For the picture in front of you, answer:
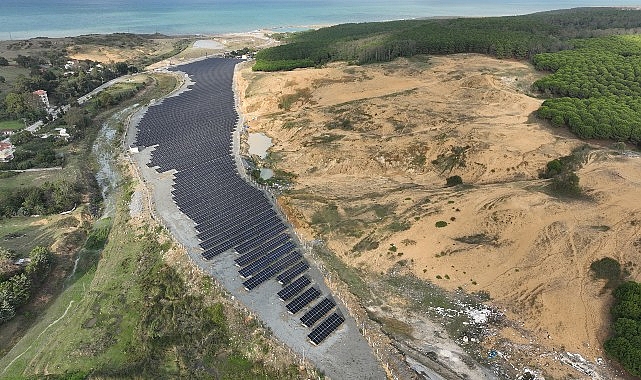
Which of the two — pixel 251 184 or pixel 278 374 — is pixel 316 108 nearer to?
pixel 251 184

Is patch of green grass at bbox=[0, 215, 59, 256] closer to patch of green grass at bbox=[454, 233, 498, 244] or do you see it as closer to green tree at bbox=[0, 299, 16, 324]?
green tree at bbox=[0, 299, 16, 324]

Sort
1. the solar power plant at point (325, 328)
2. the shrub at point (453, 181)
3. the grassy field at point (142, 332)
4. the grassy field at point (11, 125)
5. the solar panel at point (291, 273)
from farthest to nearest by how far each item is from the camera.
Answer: the grassy field at point (11, 125) → the shrub at point (453, 181) → the solar panel at point (291, 273) → the solar power plant at point (325, 328) → the grassy field at point (142, 332)

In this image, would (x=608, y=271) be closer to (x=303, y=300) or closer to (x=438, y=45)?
(x=303, y=300)

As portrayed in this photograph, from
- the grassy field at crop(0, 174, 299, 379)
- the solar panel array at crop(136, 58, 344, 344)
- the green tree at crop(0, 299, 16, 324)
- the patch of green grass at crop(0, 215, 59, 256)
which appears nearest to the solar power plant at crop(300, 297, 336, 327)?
the solar panel array at crop(136, 58, 344, 344)

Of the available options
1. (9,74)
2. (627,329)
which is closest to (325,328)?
(627,329)

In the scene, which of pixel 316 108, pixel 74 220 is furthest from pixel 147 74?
pixel 74 220

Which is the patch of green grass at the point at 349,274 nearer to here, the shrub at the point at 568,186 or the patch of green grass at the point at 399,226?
the patch of green grass at the point at 399,226

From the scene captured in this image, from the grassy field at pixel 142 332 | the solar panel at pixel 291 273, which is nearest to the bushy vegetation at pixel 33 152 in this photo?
the grassy field at pixel 142 332
